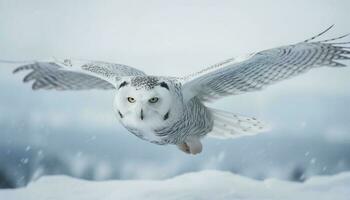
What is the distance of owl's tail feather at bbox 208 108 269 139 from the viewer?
70.7 inches

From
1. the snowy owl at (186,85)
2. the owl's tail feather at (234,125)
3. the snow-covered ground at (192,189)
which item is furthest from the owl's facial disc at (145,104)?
the snow-covered ground at (192,189)

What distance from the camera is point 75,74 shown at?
185cm

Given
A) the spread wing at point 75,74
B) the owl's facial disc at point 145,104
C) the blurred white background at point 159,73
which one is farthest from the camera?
the blurred white background at point 159,73

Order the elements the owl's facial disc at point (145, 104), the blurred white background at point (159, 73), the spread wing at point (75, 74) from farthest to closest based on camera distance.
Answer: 1. the blurred white background at point (159, 73)
2. the spread wing at point (75, 74)
3. the owl's facial disc at point (145, 104)

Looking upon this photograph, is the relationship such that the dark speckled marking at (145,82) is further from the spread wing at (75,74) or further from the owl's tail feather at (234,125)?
the owl's tail feather at (234,125)

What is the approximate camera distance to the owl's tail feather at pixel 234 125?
179 centimetres

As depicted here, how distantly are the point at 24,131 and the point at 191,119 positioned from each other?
2.13 ft

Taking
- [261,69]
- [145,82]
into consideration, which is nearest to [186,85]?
[145,82]

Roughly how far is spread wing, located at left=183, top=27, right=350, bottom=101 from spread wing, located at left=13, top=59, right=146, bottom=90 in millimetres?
253

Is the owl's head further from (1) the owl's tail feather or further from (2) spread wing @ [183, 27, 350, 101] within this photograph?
(1) the owl's tail feather

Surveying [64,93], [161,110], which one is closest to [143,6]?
[64,93]

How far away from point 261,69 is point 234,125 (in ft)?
0.73

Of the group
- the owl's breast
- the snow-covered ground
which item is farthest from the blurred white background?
the owl's breast

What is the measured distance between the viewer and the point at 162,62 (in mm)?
1921
